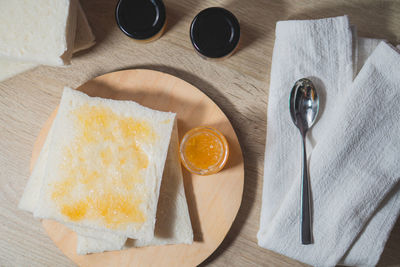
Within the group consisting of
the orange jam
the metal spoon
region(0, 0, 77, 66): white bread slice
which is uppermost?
region(0, 0, 77, 66): white bread slice

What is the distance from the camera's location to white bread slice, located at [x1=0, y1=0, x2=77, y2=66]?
94 centimetres

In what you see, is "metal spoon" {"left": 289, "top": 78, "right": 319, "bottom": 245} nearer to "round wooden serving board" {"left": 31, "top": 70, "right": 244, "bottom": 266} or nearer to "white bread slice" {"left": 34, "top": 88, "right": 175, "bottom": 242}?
"round wooden serving board" {"left": 31, "top": 70, "right": 244, "bottom": 266}

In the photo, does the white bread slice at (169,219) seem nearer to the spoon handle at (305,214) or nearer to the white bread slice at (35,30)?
the spoon handle at (305,214)

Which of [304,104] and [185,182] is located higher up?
[304,104]

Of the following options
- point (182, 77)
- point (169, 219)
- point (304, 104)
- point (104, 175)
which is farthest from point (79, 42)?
point (304, 104)

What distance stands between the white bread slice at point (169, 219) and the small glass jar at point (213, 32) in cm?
35

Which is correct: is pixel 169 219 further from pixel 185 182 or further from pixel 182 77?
pixel 182 77

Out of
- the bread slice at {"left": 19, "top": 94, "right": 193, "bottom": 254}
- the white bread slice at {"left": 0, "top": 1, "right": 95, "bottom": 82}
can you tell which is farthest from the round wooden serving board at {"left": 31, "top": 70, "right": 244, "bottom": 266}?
the white bread slice at {"left": 0, "top": 1, "right": 95, "bottom": 82}

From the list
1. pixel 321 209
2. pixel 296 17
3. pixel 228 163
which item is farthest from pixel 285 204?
pixel 296 17

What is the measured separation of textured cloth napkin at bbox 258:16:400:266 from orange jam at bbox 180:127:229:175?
6.5 inches

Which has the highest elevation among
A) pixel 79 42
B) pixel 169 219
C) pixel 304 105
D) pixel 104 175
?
pixel 79 42

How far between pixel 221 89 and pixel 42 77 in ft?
2.22

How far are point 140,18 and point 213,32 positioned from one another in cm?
25

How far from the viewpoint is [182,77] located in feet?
3.39
